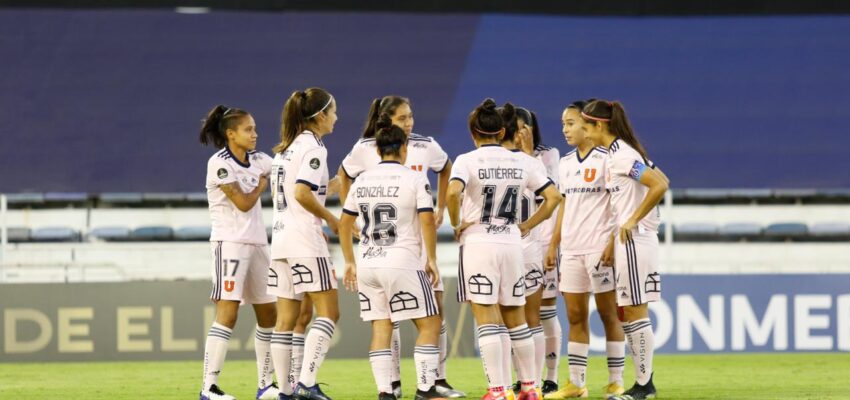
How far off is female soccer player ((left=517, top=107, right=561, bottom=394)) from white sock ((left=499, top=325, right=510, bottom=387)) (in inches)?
50.1

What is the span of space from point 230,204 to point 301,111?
78 cm

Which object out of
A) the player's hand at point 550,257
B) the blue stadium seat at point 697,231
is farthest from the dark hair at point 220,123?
the blue stadium seat at point 697,231

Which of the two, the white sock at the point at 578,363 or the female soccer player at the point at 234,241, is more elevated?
the female soccer player at the point at 234,241

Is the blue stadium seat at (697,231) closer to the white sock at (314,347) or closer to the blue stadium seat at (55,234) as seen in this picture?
the blue stadium seat at (55,234)

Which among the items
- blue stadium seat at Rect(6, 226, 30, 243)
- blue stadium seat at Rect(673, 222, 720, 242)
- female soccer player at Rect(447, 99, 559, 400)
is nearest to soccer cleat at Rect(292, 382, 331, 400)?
female soccer player at Rect(447, 99, 559, 400)

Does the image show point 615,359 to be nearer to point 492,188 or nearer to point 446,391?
point 446,391

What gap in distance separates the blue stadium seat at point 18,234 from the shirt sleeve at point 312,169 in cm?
1152

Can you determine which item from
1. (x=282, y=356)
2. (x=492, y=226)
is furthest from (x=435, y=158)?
(x=282, y=356)

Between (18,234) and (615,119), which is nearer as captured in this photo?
(615,119)

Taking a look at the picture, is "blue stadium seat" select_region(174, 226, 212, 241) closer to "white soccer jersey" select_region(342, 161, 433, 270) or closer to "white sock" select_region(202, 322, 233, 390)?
"white sock" select_region(202, 322, 233, 390)

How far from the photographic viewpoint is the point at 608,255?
8.30 m

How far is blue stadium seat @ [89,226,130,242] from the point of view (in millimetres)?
18328

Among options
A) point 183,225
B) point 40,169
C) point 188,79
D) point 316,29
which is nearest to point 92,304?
point 40,169

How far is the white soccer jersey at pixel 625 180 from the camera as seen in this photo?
318 inches
